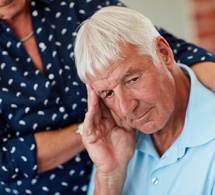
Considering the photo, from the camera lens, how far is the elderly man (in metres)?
1.49

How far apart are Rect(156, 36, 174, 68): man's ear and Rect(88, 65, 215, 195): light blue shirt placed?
0.38 ft

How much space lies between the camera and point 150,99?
1517mm

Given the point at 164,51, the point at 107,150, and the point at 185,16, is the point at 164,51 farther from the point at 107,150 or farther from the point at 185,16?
the point at 185,16

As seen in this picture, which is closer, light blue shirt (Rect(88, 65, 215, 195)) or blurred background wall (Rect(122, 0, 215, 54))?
light blue shirt (Rect(88, 65, 215, 195))

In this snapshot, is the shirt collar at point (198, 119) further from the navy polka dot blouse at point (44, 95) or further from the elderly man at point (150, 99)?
the navy polka dot blouse at point (44, 95)

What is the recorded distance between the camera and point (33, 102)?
178 cm

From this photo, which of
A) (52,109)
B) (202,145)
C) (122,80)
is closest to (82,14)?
(52,109)

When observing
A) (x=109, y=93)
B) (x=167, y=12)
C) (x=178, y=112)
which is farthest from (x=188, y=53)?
(x=167, y=12)

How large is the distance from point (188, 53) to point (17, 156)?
2.30 ft

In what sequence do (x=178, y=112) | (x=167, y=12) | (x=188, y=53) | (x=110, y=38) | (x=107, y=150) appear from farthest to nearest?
(x=167, y=12), (x=188, y=53), (x=107, y=150), (x=178, y=112), (x=110, y=38)

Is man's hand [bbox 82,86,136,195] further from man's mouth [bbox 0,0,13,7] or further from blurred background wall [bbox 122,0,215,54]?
blurred background wall [bbox 122,0,215,54]

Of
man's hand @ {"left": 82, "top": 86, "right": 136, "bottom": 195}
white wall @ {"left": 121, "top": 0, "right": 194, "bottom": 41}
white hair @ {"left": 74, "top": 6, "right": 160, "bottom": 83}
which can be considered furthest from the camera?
white wall @ {"left": 121, "top": 0, "right": 194, "bottom": 41}

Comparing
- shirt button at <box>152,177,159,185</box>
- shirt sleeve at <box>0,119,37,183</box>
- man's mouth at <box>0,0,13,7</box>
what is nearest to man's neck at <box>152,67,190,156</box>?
shirt button at <box>152,177,159,185</box>

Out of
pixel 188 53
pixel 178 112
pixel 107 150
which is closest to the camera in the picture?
pixel 178 112
